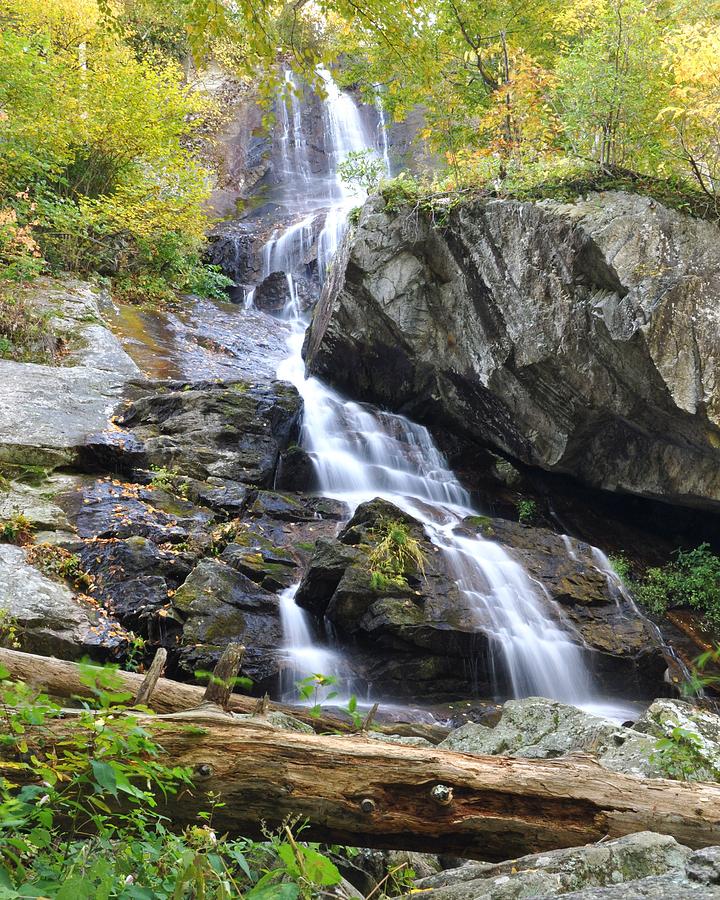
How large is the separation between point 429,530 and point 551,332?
10.2 feet

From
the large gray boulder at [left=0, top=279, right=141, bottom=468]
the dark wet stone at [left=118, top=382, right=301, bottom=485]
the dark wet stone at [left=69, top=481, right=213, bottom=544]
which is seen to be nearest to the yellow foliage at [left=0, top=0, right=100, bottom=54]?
the large gray boulder at [left=0, top=279, right=141, bottom=468]

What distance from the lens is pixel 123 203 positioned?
15.2 meters

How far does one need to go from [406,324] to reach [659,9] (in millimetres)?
7515

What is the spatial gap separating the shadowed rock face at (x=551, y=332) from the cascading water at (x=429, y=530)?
36.1 inches

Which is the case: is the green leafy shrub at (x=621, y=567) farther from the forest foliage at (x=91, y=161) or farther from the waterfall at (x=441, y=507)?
the forest foliage at (x=91, y=161)

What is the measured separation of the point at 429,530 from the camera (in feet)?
30.2

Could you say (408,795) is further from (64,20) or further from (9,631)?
(64,20)

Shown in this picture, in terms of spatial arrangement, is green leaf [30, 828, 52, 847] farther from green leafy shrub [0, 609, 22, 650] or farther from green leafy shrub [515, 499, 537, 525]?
green leafy shrub [515, 499, 537, 525]

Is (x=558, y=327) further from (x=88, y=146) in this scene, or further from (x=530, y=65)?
(x=88, y=146)

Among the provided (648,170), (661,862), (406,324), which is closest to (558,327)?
(648,170)

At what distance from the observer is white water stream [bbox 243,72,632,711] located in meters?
7.21

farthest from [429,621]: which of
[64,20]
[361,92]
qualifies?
[64,20]

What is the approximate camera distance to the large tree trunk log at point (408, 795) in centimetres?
252

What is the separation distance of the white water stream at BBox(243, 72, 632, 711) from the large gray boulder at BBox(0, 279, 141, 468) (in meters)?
3.20
